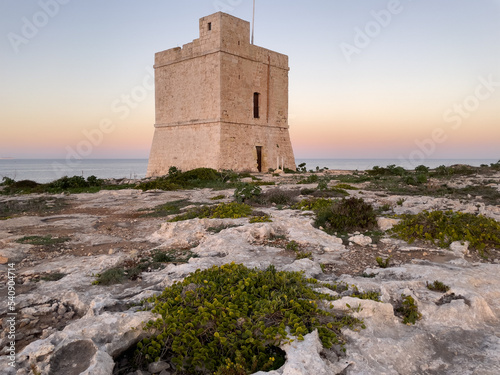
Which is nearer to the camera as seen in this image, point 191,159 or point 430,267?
point 430,267

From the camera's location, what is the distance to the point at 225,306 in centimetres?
303

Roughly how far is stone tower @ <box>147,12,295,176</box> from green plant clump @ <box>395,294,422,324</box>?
1756cm

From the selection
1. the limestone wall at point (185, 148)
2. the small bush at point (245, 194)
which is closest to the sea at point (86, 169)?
the limestone wall at point (185, 148)

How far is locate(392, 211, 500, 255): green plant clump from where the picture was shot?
537cm

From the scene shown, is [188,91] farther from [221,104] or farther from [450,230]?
[450,230]

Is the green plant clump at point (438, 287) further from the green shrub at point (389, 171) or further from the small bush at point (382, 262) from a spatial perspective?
the green shrub at point (389, 171)

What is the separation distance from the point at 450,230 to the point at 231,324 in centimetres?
442

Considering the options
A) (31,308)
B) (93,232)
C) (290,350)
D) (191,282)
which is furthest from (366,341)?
(93,232)

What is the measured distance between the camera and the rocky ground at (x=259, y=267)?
2557 mm

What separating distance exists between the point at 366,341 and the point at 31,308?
311cm

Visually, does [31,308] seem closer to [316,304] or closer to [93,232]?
[316,304]

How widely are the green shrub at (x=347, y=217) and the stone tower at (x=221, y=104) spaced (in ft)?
46.0

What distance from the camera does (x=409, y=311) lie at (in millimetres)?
3303

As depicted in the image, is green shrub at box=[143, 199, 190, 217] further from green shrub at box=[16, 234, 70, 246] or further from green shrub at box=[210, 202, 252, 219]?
green shrub at box=[16, 234, 70, 246]
